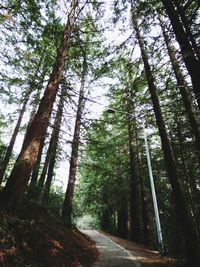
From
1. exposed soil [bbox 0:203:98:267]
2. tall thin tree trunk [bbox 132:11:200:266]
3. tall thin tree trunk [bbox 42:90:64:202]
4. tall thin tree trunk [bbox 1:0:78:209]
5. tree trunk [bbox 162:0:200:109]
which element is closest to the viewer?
exposed soil [bbox 0:203:98:267]

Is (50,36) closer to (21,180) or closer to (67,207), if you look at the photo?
(21,180)

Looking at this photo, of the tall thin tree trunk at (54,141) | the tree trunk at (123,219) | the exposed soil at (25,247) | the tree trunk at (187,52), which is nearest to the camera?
the exposed soil at (25,247)

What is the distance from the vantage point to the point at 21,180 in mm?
6051

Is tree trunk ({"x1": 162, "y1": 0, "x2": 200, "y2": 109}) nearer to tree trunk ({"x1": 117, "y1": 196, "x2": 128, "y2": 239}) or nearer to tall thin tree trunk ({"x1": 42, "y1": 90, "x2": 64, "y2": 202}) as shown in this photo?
tall thin tree trunk ({"x1": 42, "y1": 90, "x2": 64, "y2": 202})

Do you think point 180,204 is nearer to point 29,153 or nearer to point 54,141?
point 29,153

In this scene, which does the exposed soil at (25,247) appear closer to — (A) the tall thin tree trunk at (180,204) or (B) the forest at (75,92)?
(B) the forest at (75,92)

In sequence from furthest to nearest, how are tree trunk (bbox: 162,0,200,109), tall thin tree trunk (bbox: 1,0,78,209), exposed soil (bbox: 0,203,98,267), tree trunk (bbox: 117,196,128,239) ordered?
tree trunk (bbox: 117,196,128,239) → tall thin tree trunk (bbox: 1,0,78,209) → tree trunk (bbox: 162,0,200,109) → exposed soil (bbox: 0,203,98,267)

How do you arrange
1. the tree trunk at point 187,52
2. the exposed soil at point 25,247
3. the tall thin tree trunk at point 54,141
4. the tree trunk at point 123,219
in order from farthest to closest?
the tree trunk at point 123,219
the tall thin tree trunk at point 54,141
the tree trunk at point 187,52
the exposed soil at point 25,247

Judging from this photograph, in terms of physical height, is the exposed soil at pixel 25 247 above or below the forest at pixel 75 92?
below

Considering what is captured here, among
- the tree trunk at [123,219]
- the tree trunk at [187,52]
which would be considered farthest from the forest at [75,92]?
the tree trunk at [123,219]

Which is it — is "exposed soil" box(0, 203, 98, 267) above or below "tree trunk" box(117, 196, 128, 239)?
below

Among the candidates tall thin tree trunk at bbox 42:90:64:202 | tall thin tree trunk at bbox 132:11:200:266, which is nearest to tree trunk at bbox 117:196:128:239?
tall thin tree trunk at bbox 42:90:64:202

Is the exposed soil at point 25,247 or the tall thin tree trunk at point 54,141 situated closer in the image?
the exposed soil at point 25,247

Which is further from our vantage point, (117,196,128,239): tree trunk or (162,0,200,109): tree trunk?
(117,196,128,239): tree trunk
